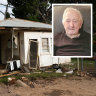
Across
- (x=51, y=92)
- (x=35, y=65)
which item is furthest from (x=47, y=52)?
(x=51, y=92)

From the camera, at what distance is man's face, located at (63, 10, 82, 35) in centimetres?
861

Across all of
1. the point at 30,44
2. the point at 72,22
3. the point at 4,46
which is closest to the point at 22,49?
the point at 30,44

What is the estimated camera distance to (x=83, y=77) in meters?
8.71

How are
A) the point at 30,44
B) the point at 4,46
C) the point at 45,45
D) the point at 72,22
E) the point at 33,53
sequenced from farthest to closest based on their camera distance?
the point at 4,46 → the point at 45,45 → the point at 33,53 → the point at 30,44 → the point at 72,22

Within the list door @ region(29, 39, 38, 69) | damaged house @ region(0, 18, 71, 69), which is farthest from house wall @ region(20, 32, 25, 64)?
door @ region(29, 39, 38, 69)

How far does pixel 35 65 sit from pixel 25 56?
0.89 meters

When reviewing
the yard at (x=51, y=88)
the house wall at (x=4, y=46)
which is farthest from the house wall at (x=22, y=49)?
the yard at (x=51, y=88)

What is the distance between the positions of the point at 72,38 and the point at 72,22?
81 centimetres

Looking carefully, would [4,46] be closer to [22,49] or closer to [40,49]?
[22,49]

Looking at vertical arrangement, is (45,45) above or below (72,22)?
below

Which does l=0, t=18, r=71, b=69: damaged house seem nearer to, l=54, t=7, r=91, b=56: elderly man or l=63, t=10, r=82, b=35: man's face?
l=54, t=7, r=91, b=56: elderly man

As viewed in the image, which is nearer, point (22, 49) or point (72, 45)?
point (72, 45)

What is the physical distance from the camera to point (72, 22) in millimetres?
8602

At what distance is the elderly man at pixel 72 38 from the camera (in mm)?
8648
